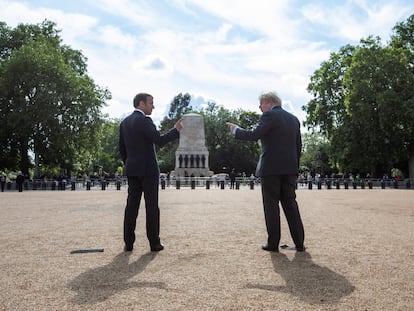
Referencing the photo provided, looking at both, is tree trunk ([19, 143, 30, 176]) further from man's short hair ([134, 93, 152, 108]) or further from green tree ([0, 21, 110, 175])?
man's short hair ([134, 93, 152, 108])

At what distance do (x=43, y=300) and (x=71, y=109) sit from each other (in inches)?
1655

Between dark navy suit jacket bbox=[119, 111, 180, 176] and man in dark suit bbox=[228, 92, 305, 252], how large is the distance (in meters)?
1.16

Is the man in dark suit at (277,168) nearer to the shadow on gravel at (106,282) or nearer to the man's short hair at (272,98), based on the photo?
the man's short hair at (272,98)

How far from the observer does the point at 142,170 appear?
6500 mm

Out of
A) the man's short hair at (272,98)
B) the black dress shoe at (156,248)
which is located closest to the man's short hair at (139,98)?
the man's short hair at (272,98)

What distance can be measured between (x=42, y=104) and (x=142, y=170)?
38020 mm

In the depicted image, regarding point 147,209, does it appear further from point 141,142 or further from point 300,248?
point 300,248

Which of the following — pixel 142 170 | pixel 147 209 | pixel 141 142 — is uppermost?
pixel 141 142

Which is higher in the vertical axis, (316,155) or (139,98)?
(316,155)

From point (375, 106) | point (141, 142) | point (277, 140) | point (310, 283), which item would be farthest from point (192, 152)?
point (310, 283)

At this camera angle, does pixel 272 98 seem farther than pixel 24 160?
No

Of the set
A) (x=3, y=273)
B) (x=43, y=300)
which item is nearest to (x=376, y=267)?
(x=43, y=300)

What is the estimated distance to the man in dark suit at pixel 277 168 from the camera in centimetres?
646

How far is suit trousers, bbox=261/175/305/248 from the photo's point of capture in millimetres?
6441
